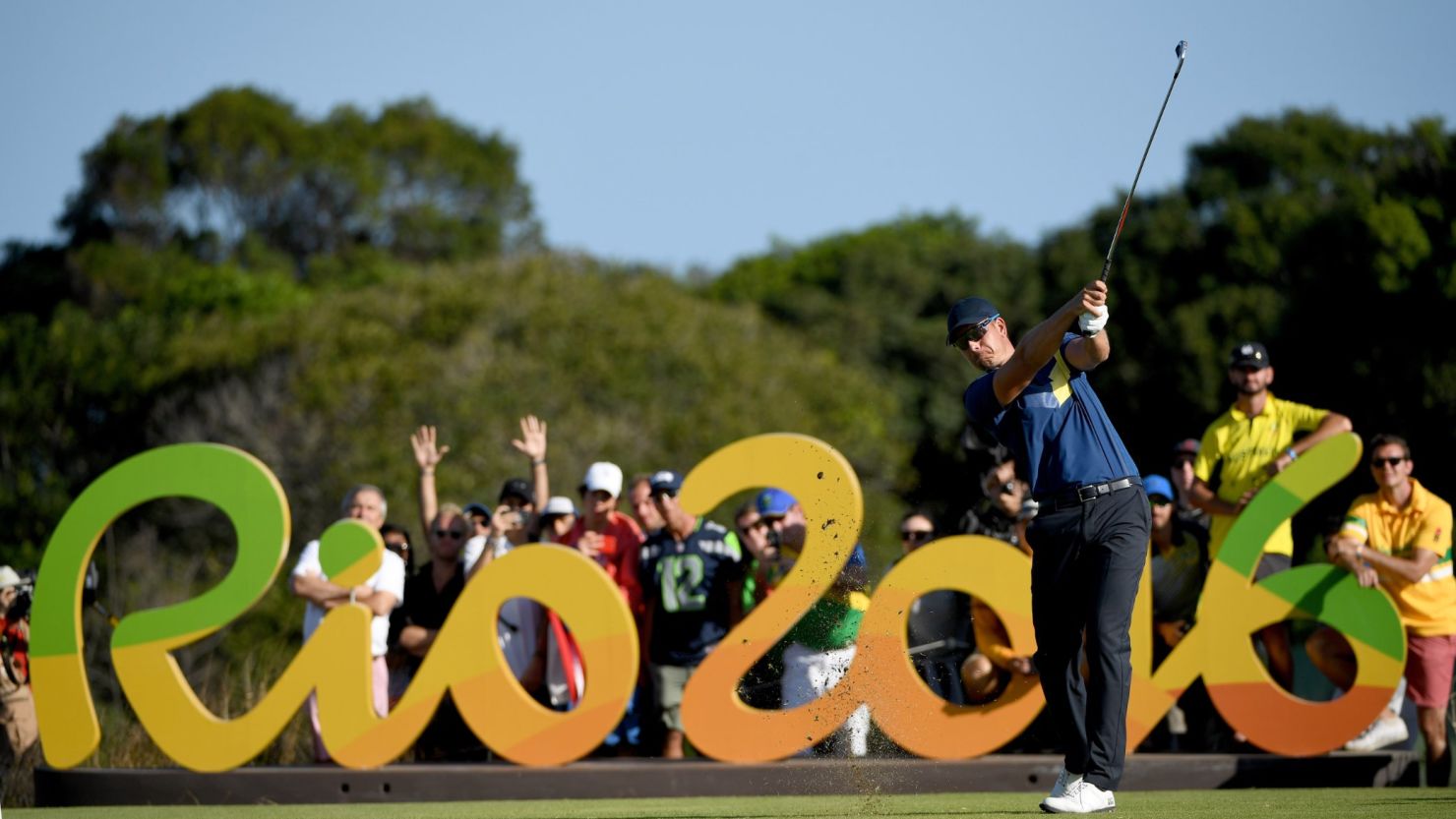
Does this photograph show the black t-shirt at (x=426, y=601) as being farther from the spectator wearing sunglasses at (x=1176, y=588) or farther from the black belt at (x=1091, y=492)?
the black belt at (x=1091, y=492)

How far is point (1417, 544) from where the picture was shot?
10.6 meters

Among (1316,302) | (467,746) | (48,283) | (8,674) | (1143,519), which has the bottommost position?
(467,746)

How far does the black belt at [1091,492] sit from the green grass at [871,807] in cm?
141

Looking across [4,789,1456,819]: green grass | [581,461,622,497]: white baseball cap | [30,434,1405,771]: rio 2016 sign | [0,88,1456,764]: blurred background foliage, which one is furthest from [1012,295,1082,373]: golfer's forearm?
[0,88,1456,764]: blurred background foliage

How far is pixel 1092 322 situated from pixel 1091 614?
50.7 inches

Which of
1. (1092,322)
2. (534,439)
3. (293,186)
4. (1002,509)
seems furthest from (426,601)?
(293,186)

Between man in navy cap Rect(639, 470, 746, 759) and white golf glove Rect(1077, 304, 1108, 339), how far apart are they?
4.74 m

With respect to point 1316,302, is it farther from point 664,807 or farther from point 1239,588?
point 664,807

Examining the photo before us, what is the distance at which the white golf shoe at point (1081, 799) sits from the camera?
23.4ft

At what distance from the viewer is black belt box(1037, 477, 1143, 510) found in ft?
23.5

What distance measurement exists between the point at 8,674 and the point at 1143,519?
26.7 ft

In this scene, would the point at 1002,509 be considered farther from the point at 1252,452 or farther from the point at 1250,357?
the point at 1250,357

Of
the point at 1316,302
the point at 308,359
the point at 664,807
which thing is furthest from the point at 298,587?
the point at 308,359

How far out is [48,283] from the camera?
5575 centimetres
